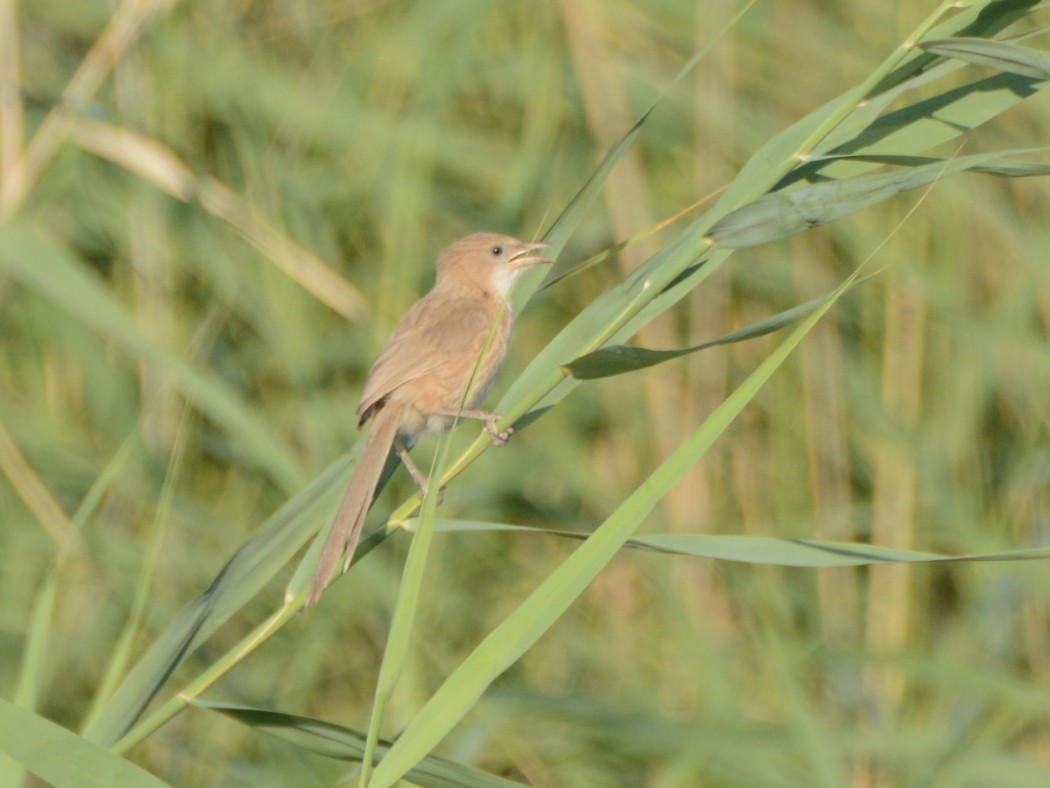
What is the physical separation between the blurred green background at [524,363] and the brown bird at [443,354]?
1.22 feet

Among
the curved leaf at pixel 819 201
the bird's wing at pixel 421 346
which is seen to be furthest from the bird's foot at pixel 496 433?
the bird's wing at pixel 421 346

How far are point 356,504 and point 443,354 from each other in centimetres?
84

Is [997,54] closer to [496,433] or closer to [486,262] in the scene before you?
[496,433]

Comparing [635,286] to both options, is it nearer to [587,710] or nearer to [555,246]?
[555,246]

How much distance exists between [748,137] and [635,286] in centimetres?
209

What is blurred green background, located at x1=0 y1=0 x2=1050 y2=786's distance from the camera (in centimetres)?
393

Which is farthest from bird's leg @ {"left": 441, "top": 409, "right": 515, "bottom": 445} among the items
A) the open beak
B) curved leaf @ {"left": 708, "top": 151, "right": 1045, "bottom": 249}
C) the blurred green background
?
the blurred green background

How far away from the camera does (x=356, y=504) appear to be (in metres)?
2.43

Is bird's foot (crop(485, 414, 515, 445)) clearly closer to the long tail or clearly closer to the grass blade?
the long tail

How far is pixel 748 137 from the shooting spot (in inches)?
163

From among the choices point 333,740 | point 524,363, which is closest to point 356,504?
point 333,740

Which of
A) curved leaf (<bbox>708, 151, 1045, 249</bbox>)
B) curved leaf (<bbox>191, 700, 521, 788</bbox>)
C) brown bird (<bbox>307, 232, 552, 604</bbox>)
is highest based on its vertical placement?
brown bird (<bbox>307, 232, 552, 604</bbox>)

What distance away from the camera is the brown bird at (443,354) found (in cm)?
304

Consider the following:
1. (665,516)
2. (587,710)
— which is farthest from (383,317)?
(587,710)
